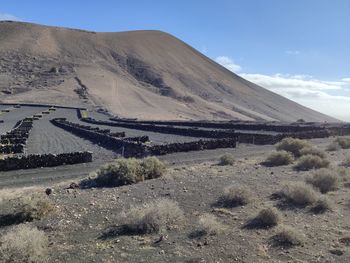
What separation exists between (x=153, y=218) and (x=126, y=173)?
20.8 feet

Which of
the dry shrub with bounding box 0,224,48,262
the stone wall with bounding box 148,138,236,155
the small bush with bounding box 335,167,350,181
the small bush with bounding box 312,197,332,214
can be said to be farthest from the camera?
the stone wall with bounding box 148,138,236,155

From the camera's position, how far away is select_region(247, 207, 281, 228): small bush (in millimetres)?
12625

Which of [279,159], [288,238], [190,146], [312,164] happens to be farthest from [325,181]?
[190,146]

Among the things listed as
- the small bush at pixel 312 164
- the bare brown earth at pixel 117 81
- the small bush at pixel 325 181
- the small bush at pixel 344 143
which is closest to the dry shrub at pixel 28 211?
the small bush at pixel 325 181

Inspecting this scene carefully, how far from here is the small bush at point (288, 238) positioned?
11.2 metres

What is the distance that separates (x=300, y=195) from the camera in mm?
14922

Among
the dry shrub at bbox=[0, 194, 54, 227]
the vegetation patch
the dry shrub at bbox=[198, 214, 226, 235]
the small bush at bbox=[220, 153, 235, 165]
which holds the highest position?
the vegetation patch

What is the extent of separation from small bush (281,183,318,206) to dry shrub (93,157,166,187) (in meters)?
6.37

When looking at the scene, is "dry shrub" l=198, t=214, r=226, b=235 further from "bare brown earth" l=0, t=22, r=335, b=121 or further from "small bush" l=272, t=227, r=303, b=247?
"bare brown earth" l=0, t=22, r=335, b=121

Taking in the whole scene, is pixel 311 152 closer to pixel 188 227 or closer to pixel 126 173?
pixel 126 173

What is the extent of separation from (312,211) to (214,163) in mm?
11498

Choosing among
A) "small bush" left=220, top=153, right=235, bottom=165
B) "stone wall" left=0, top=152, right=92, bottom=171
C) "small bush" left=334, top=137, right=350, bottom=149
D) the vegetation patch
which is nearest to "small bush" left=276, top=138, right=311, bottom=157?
"small bush" left=220, top=153, right=235, bottom=165

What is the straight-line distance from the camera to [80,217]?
1338cm

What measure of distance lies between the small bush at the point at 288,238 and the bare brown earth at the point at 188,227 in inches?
7.5
